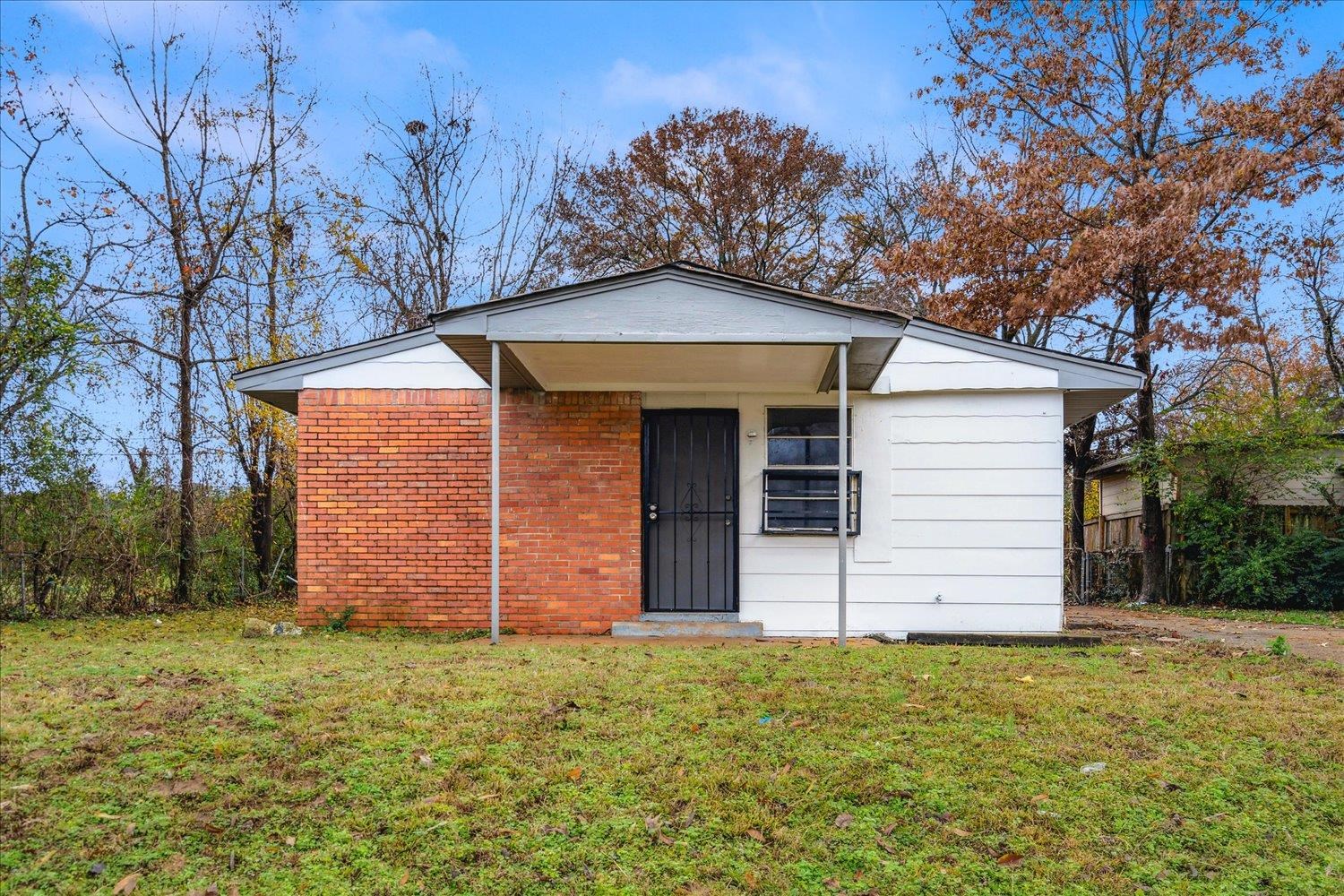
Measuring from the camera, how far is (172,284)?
12.1 metres

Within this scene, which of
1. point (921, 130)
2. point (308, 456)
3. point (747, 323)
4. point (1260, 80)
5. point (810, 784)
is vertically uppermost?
point (921, 130)

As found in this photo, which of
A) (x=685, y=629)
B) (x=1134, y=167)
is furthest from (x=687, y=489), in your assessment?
(x=1134, y=167)

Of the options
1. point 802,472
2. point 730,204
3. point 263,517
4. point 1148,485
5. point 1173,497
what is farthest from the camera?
point 730,204

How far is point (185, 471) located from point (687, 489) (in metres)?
6.80

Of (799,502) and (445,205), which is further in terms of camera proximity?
(445,205)

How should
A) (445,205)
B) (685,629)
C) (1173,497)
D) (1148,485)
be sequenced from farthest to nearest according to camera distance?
(445,205), (1173,497), (1148,485), (685,629)

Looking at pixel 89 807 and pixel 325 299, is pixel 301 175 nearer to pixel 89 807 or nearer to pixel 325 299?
pixel 325 299

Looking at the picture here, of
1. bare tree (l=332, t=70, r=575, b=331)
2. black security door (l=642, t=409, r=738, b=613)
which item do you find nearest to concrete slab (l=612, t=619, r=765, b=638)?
black security door (l=642, t=409, r=738, b=613)

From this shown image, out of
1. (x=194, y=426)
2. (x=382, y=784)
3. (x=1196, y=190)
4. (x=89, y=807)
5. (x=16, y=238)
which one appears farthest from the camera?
(x=1196, y=190)

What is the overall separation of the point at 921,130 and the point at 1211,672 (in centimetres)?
1709

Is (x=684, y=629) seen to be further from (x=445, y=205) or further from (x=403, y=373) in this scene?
(x=445, y=205)

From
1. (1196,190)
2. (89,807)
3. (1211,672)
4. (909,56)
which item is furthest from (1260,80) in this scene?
(89,807)

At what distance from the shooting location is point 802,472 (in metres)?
8.39

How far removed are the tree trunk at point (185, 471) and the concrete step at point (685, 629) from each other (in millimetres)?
5786
